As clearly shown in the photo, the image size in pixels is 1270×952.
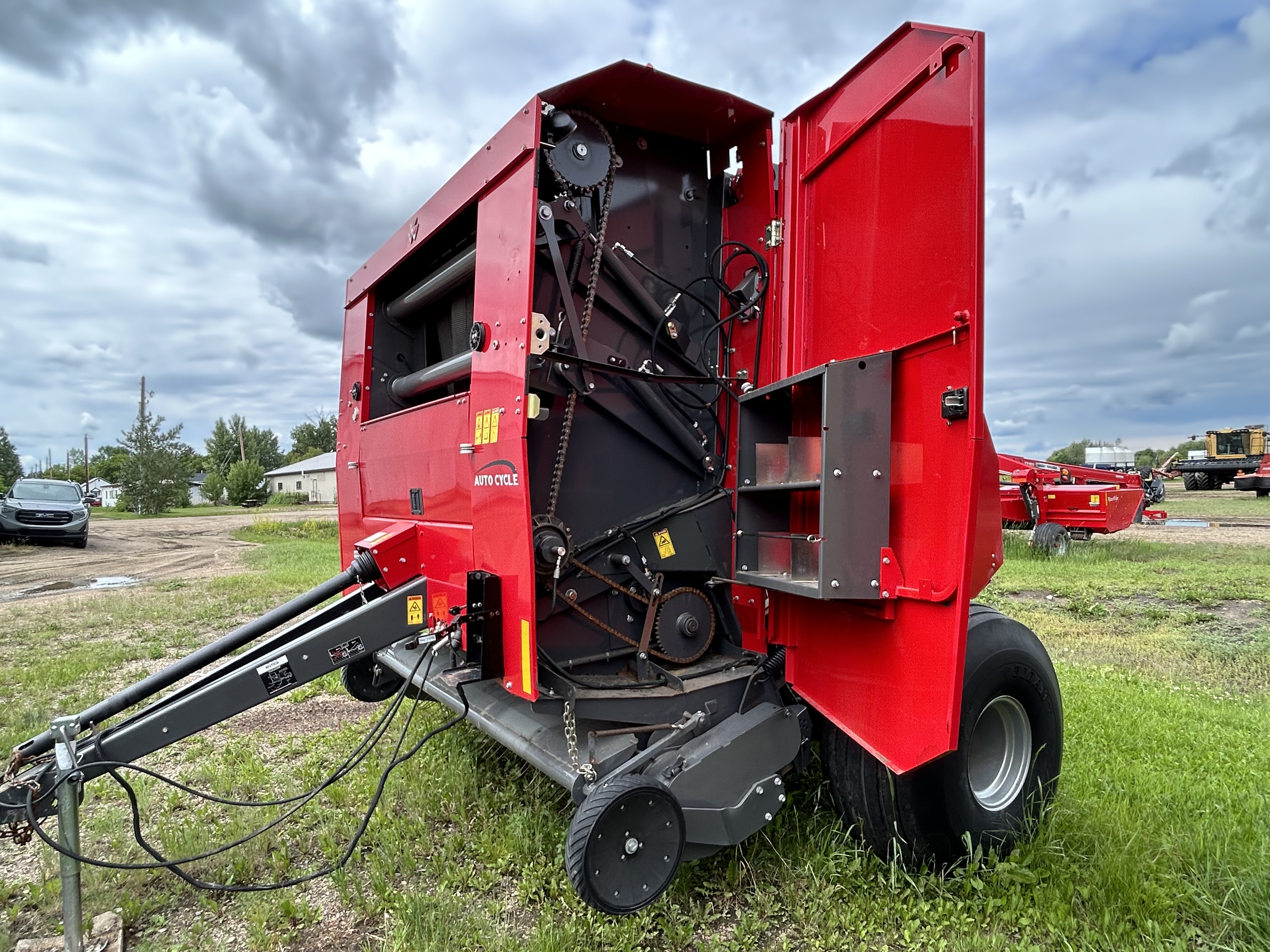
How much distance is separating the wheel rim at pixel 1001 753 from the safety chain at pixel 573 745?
149cm

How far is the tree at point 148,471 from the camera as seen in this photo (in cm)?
3503

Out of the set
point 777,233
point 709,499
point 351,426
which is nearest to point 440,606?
point 709,499

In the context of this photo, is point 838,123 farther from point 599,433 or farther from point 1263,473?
point 1263,473

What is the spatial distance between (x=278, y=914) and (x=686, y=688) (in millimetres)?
1701

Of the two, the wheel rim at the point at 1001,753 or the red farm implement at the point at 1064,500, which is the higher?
the red farm implement at the point at 1064,500

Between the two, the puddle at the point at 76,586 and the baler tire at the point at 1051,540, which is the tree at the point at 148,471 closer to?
the puddle at the point at 76,586

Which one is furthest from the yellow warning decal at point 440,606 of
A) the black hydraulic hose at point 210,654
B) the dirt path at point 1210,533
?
the dirt path at point 1210,533

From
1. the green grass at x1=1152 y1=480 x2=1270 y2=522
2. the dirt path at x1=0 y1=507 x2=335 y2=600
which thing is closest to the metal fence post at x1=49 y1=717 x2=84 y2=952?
the dirt path at x1=0 y1=507 x2=335 y2=600

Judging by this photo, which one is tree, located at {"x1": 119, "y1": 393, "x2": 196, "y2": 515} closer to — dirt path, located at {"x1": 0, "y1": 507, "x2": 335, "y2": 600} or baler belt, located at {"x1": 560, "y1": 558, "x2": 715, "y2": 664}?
dirt path, located at {"x1": 0, "y1": 507, "x2": 335, "y2": 600}

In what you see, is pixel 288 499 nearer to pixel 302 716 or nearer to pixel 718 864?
pixel 302 716

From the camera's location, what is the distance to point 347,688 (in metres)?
4.47

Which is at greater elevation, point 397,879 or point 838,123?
point 838,123

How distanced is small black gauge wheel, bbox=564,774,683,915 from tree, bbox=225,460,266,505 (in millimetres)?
53509

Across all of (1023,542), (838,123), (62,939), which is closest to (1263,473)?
(1023,542)
